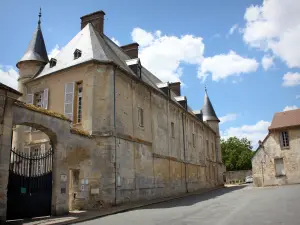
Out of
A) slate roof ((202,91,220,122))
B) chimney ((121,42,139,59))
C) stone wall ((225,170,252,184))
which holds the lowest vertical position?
stone wall ((225,170,252,184))

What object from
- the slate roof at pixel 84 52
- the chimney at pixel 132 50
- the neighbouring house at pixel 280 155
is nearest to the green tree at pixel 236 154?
the neighbouring house at pixel 280 155

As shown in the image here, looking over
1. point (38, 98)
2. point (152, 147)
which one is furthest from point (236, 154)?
point (38, 98)

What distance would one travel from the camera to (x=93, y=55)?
15.5 metres

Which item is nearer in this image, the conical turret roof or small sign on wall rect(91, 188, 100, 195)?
small sign on wall rect(91, 188, 100, 195)

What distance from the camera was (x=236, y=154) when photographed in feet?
206

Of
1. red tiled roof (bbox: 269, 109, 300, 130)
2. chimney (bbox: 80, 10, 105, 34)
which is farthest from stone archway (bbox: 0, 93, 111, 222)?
red tiled roof (bbox: 269, 109, 300, 130)

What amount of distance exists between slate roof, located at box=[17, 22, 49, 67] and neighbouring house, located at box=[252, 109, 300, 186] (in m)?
21.1

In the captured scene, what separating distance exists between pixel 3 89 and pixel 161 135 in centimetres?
1244

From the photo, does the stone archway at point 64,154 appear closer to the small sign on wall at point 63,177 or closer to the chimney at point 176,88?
the small sign on wall at point 63,177

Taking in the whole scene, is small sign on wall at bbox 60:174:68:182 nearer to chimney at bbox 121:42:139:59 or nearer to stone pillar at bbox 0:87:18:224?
stone pillar at bbox 0:87:18:224

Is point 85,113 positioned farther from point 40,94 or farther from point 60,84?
point 40,94

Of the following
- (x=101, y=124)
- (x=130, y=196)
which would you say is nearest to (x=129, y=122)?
(x=101, y=124)

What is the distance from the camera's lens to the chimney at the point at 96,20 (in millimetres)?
19641

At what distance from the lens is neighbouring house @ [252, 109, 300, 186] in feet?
89.4
